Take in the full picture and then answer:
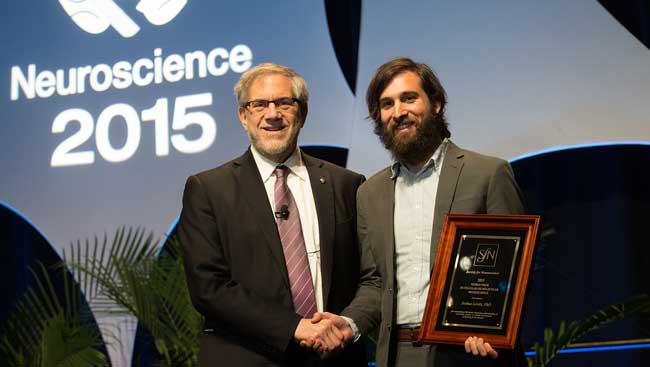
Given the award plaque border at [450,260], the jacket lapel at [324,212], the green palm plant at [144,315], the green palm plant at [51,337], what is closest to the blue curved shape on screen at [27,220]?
the green palm plant at [51,337]

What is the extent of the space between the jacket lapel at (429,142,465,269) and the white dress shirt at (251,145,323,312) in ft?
1.30

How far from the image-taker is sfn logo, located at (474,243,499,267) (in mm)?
2561

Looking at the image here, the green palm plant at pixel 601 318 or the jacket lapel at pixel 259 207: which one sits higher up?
the jacket lapel at pixel 259 207

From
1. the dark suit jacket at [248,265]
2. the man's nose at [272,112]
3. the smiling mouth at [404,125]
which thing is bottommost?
the dark suit jacket at [248,265]

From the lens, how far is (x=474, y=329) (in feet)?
8.23

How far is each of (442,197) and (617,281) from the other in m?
1.99

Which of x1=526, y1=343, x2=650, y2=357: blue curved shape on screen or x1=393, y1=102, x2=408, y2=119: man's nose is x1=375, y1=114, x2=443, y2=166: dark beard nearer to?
x1=393, y1=102, x2=408, y2=119: man's nose

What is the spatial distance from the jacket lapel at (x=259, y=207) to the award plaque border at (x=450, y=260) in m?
0.50

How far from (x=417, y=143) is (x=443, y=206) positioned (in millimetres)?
244

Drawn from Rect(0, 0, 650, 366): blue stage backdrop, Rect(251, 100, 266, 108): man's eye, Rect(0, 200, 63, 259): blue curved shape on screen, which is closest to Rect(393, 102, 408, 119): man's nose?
Rect(251, 100, 266, 108): man's eye

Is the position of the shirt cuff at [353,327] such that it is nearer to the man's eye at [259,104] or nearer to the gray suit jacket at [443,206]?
the gray suit jacket at [443,206]

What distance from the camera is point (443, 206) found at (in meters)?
2.79

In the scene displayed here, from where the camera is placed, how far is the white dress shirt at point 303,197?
2.89m

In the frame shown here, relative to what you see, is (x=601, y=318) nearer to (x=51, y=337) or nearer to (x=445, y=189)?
(x=445, y=189)
